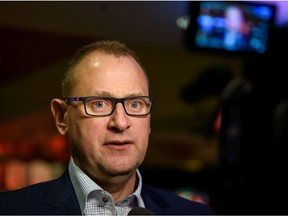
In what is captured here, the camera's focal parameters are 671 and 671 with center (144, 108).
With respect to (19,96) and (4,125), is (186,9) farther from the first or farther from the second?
(4,125)

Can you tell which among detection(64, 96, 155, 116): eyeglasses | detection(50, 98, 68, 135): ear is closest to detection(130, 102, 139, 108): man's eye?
detection(64, 96, 155, 116): eyeglasses

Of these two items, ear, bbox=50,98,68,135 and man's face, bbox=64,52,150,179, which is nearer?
man's face, bbox=64,52,150,179

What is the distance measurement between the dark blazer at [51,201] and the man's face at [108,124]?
0.32ft

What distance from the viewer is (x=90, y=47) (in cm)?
201

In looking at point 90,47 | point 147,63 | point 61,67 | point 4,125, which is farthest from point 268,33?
point 4,125

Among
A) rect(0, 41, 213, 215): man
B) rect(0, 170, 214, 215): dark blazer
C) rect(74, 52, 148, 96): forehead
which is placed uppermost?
rect(74, 52, 148, 96): forehead

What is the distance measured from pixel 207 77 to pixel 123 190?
306 centimetres

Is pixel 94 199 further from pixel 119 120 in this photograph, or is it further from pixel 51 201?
pixel 119 120

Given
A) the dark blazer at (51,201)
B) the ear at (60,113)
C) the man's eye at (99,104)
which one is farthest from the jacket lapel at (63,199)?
the man's eye at (99,104)

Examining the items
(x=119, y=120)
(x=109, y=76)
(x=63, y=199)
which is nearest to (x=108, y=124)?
(x=119, y=120)

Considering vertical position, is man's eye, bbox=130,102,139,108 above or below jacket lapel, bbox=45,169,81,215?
above

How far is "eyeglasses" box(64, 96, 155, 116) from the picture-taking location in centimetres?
190

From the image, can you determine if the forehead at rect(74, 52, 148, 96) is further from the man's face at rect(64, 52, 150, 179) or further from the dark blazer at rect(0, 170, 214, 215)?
the dark blazer at rect(0, 170, 214, 215)

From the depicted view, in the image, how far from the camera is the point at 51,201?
197 centimetres
